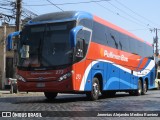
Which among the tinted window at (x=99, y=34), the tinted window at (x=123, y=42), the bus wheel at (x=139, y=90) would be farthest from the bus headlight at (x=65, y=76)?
the bus wheel at (x=139, y=90)

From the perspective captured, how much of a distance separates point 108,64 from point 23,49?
5.09 metres

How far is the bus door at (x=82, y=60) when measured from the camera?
15383 mm

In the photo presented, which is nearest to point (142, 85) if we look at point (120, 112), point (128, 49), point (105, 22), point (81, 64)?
point (128, 49)

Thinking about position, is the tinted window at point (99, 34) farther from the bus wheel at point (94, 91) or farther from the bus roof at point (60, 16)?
the bus wheel at point (94, 91)

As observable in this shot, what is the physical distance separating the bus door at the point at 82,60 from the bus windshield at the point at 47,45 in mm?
485

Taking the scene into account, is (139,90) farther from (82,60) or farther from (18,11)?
(18,11)

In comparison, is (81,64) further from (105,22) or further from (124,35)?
(124,35)

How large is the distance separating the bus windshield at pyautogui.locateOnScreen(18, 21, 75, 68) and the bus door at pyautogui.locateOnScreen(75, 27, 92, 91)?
1.59 feet

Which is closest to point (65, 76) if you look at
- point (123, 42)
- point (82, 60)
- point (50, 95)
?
point (82, 60)

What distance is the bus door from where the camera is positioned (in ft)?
50.5

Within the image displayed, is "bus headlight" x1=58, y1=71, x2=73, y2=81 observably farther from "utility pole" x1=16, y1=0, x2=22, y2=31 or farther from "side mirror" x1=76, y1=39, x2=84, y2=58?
"utility pole" x1=16, y1=0, x2=22, y2=31

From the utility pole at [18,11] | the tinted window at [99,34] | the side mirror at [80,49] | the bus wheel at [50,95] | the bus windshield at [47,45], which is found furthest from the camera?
the utility pole at [18,11]

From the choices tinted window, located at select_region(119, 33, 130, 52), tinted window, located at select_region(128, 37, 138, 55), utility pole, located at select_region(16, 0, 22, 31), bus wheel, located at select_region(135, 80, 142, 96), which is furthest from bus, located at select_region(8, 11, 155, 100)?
utility pole, located at select_region(16, 0, 22, 31)

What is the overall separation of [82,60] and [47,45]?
1618mm
